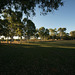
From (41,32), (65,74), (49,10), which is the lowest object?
A: (65,74)

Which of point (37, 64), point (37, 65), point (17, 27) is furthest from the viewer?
point (17, 27)

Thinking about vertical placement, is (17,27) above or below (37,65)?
above

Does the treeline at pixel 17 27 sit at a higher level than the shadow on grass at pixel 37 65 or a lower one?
higher

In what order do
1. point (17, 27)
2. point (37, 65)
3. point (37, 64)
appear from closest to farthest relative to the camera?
point (37, 65) < point (37, 64) < point (17, 27)

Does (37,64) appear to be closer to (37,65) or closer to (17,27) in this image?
(37,65)

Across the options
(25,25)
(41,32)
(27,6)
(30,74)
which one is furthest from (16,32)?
(41,32)

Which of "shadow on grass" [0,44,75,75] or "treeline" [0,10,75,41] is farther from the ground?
"treeline" [0,10,75,41]

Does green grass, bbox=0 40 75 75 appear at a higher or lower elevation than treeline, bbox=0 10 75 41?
lower

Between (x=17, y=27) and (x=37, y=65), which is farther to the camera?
(x=17, y=27)

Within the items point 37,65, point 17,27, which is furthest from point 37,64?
point 17,27

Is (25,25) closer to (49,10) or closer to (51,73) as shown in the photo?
(49,10)

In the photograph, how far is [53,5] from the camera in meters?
5.52

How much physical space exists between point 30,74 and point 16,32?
3575 centimetres

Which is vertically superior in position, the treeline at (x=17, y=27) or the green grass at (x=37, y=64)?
the treeline at (x=17, y=27)
